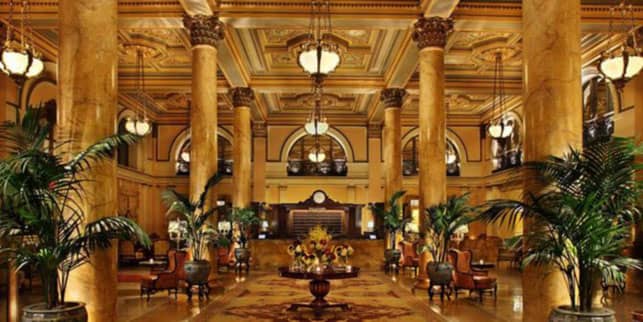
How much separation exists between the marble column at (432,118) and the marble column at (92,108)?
7656 millimetres

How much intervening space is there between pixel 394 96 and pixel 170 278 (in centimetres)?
1003

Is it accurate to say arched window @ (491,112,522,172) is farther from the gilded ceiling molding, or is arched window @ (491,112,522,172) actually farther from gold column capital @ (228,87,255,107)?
the gilded ceiling molding

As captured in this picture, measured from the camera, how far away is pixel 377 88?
61.2 feet

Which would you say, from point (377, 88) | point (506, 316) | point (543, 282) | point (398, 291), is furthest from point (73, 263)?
point (377, 88)

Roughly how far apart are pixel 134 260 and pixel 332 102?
977 centimetres

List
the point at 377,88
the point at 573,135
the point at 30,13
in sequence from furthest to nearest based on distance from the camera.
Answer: the point at 377,88
the point at 30,13
the point at 573,135

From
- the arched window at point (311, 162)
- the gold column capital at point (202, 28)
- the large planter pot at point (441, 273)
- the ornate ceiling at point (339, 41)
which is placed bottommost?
the large planter pot at point (441, 273)

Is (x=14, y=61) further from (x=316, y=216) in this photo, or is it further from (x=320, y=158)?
(x=316, y=216)

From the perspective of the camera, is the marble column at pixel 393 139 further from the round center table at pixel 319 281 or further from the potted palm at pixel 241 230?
the round center table at pixel 319 281

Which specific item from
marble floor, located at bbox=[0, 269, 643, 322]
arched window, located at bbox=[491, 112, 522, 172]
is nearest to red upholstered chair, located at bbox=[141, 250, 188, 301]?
marble floor, located at bbox=[0, 269, 643, 322]

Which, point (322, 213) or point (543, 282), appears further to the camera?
point (322, 213)

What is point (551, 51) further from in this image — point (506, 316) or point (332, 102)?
point (332, 102)

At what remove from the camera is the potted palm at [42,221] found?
423 centimetres

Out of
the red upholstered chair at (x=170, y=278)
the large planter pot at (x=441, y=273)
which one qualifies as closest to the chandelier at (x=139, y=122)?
the red upholstered chair at (x=170, y=278)
